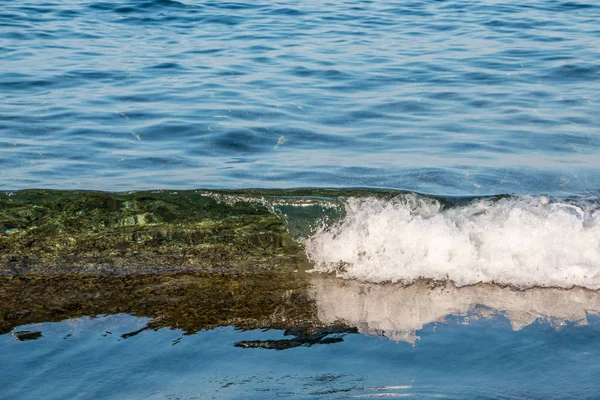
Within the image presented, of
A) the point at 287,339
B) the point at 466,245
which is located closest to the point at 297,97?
the point at 466,245

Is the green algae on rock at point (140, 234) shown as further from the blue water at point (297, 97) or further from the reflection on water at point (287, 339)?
the blue water at point (297, 97)

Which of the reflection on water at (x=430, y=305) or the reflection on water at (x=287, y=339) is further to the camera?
the reflection on water at (x=430, y=305)

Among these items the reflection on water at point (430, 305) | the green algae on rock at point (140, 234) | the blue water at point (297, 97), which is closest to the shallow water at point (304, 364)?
the reflection on water at point (430, 305)

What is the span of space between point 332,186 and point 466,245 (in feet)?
5.75

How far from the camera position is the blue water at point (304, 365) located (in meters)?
3.38

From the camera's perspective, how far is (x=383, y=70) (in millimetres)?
10961

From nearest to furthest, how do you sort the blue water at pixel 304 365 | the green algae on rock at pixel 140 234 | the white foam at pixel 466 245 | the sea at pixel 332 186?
the blue water at pixel 304 365, the sea at pixel 332 186, the white foam at pixel 466 245, the green algae on rock at pixel 140 234

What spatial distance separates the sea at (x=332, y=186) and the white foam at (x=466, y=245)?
15 millimetres

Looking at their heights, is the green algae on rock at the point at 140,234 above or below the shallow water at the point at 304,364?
above

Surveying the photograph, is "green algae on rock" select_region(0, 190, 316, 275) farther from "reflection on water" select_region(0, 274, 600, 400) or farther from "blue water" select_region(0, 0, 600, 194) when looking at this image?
"blue water" select_region(0, 0, 600, 194)

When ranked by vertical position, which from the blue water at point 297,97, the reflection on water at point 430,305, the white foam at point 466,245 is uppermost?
the blue water at point 297,97

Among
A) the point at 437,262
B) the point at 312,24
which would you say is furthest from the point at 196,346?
the point at 312,24

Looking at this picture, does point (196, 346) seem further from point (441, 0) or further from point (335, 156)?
point (441, 0)

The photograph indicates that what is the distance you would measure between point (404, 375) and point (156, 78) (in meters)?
7.70
